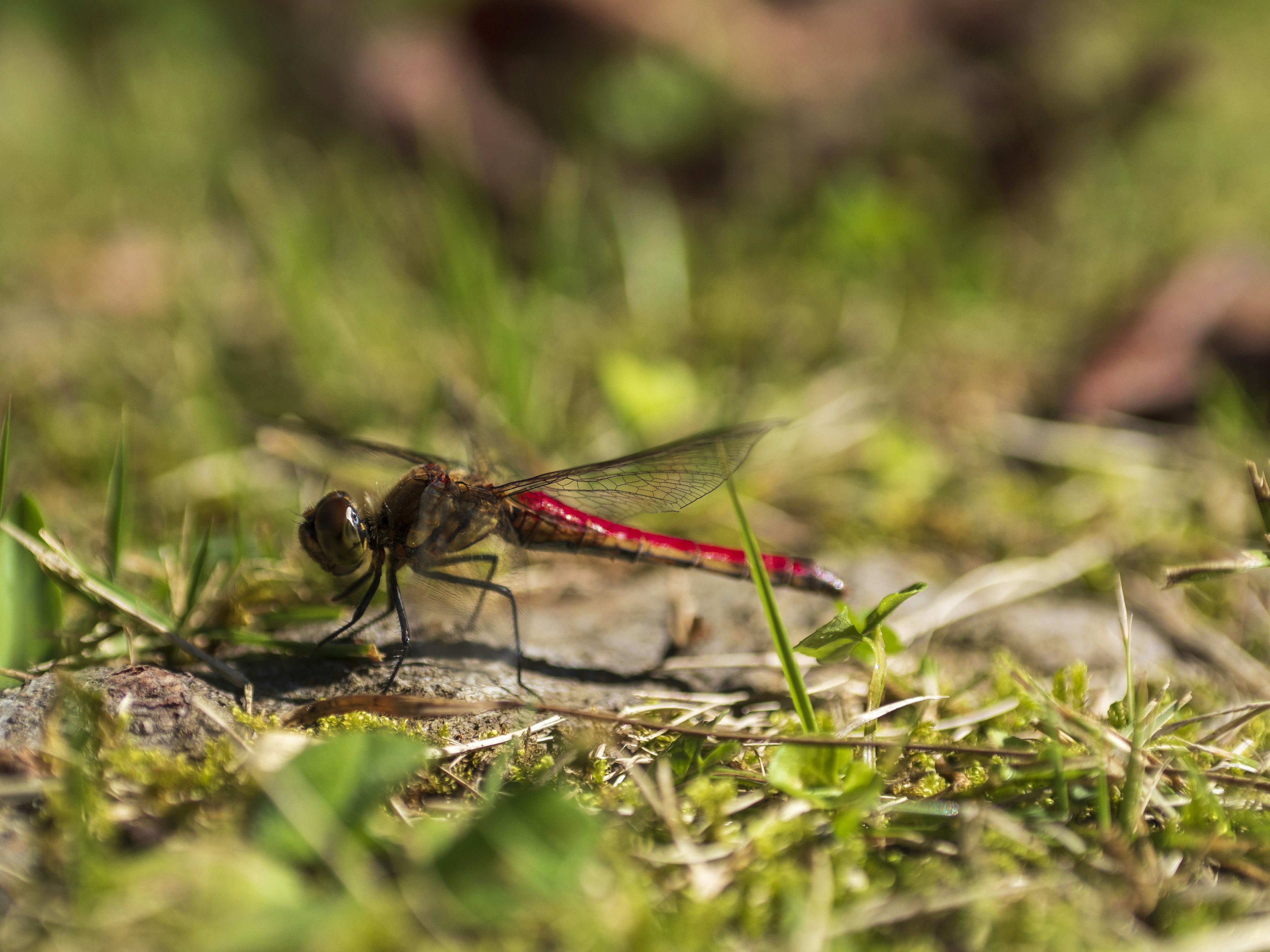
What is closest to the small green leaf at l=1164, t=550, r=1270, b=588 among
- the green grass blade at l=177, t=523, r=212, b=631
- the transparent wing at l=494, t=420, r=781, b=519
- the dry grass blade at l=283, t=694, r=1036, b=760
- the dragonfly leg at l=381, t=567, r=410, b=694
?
the dry grass blade at l=283, t=694, r=1036, b=760

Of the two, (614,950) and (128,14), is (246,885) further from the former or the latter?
(128,14)

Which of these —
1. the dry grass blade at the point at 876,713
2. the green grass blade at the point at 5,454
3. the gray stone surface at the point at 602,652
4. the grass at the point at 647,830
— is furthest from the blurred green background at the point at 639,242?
the grass at the point at 647,830

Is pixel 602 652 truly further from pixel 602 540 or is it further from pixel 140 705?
pixel 140 705

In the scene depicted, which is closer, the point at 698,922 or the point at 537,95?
the point at 698,922

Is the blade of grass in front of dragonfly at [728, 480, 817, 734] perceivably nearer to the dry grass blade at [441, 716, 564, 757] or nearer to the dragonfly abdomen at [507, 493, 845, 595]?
the dry grass blade at [441, 716, 564, 757]

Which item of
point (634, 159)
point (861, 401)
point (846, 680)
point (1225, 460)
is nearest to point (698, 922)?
point (846, 680)

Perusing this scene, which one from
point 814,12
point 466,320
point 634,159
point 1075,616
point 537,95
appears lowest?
point 1075,616
